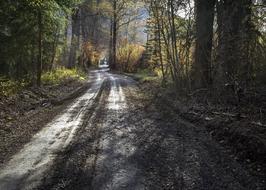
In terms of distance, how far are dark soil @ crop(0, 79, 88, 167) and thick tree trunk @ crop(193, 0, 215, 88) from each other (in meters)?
5.33

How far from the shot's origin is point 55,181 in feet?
21.3

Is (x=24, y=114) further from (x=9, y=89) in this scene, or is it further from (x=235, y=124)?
(x=235, y=124)

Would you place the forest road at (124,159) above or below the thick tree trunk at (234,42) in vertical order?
below

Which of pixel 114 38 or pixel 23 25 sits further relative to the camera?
pixel 114 38

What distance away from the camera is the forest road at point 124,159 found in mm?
6383

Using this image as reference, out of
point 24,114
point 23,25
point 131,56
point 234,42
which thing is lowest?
point 24,114

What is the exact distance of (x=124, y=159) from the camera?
772 centimetres

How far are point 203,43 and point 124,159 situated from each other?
32.3ft

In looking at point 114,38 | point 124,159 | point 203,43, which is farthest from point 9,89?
point 114,38

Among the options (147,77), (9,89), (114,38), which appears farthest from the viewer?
(114,38)

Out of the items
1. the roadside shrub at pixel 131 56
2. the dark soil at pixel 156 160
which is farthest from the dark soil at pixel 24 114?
the roadside shrub at pixel 131 56

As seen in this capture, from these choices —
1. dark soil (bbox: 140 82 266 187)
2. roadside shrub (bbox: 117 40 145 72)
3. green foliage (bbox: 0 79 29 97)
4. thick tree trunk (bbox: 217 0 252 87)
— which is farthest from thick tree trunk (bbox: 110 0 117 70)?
dark soil (bbox: 140 82 266 187)

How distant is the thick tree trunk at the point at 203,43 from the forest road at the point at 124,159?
450 cm

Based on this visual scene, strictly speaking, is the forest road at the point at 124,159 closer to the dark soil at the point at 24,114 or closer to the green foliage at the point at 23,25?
the dark soil at the point at 24,114
